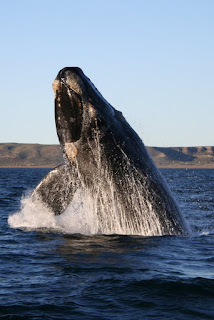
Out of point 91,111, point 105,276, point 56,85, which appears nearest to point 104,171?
point 91,111

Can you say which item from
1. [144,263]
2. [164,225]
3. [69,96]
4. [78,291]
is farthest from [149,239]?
[78,291]

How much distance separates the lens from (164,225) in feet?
33.9

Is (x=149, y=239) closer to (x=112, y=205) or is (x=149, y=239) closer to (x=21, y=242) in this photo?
(x=112, y=205)

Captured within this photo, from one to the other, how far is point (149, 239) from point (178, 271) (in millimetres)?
2153

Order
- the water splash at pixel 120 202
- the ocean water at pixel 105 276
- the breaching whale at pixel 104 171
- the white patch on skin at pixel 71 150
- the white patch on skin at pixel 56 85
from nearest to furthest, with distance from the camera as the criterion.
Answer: the ocean water at pixel 105 276 < the white patch on skin at pixel 56 85 < the breaching whale at pixel 104 171 < the white patch on skin at pixel 71 150 < the water splash at pixel 120 202

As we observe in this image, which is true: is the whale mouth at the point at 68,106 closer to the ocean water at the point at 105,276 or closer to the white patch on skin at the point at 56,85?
the white patch on skin at the point at 56,85

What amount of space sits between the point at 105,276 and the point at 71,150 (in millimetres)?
3173

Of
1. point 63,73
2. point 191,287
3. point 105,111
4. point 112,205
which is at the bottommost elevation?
point 191,287

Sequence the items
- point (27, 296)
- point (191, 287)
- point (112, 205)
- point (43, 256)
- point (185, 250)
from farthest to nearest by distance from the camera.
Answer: point (112, 205) → point (185, 250) → point (43, 256) → point (191, 287) → point (27, 296)

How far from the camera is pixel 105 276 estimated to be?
23.9ft

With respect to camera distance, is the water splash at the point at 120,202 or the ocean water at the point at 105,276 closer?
the ocean water at the point at 105,276

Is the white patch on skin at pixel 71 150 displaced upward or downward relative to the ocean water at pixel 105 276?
upward

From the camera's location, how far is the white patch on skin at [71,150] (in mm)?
9812

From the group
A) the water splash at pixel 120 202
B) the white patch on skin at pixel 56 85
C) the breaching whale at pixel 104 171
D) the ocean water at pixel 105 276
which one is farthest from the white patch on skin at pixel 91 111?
the ocean water at pixel 105 276
